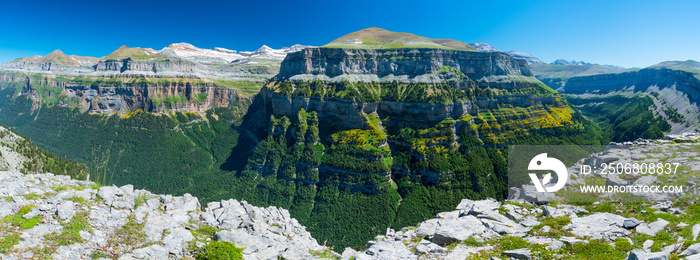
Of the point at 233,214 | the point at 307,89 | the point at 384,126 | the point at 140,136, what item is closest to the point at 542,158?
the point at 233,214

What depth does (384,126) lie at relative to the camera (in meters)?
141

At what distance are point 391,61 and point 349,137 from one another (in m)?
58.3

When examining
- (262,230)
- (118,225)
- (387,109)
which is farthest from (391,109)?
(118,225)

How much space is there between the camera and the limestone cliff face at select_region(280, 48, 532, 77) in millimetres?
157000

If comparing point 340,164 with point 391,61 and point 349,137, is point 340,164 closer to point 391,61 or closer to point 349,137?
point 349,137

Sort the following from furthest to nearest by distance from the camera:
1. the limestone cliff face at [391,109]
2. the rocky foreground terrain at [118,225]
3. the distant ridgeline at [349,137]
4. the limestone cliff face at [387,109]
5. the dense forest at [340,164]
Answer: the limestone cliff face at [387,109]
the limestone cliff face at [391,109]
the distant ridgeline at [349,137]
the dense forest at [340,164]
the rocky foreground terrain at [118,225]

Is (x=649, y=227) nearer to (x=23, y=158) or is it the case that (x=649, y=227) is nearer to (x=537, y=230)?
(x=537, y=230)

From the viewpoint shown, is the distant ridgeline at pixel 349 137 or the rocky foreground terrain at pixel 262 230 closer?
the rocky foreground terrain at pixel 262 230

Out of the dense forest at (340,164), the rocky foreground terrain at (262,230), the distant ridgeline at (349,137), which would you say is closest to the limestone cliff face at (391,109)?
the distant ridgeline at (349,137)

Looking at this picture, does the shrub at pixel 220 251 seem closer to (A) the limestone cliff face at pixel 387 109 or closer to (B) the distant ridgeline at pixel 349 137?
(B) the distant ridgeline at pixel 349 137

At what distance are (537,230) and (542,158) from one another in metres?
14.5

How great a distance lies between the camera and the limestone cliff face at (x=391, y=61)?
6181 inches

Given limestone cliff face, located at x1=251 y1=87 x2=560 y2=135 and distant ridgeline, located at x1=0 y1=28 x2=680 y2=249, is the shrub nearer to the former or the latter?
distant ridgeline, located at x1=0 y1=28 x2=680 y2=249

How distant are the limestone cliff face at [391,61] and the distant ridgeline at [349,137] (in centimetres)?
61
